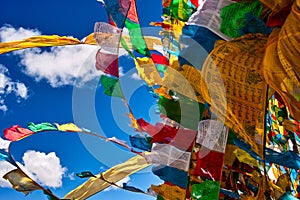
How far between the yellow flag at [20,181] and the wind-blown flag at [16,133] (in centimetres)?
18

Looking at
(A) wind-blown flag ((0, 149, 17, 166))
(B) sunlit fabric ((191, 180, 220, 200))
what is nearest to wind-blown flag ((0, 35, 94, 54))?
(A) wind-blown flag ((0, 149, 17, 166))

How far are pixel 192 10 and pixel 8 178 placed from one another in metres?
1.26

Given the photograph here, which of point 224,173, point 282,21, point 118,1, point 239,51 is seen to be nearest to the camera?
point 282,21

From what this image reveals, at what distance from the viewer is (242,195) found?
2.18m

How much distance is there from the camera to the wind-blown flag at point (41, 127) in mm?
2355

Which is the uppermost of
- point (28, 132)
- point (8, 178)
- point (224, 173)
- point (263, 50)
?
point (28, 132)

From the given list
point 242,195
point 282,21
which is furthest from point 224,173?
point 282,21

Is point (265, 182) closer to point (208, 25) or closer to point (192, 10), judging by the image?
point (208, 25)

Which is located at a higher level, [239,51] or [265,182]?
[239,51]

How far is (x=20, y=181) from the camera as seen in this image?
2365 millimetres

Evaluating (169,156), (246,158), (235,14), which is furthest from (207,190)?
(235,14)

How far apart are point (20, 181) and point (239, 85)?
4.15 feet

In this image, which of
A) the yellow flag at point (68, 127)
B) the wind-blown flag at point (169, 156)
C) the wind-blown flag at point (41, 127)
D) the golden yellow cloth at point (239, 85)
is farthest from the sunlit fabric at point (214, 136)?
the wind-blown flag at point (41, 127)

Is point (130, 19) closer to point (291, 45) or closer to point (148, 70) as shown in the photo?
point (148, 70)
